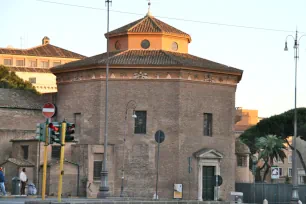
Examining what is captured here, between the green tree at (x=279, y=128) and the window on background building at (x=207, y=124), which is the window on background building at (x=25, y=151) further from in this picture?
the green tree at (x=279, y=128)

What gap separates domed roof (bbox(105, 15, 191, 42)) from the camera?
5941cm

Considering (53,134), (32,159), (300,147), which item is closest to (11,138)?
(32,159)

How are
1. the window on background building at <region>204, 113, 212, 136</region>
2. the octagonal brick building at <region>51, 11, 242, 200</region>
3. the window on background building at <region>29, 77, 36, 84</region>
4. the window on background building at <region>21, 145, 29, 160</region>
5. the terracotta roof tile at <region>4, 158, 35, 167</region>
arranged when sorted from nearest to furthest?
the terracotta roof tile at <region>4, 158, 35, 167</region>
the window on background building at <region>21, 145, 29, 160</region>
the octagonal brick building at <region>51, 11, 242, 200</region>
the window on background building at <region>204, 113, 212, 136</region>
the window on background building at <region>29, 77, 36, 84</region>

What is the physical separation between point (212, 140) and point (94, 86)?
910 centimetres

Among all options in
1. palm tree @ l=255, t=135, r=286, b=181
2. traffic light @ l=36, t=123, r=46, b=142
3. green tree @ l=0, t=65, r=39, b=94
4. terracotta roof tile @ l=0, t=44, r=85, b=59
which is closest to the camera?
traffic light @ l=36, t=123, r=46, b=142

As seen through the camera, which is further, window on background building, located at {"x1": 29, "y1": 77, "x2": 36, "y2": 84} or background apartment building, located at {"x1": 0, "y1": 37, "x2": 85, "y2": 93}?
background apartment building, located at {"x1": 0, "y1": 37, "x2": 85, "y2": 93}

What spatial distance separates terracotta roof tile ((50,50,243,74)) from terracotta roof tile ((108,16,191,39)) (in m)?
1.82

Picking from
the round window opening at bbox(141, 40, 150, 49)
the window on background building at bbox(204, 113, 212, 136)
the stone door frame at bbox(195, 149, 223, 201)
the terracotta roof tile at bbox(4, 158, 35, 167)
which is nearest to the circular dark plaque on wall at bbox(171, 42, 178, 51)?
the round window opening at bbox(141, 40, 150, 49)

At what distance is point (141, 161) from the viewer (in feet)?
178

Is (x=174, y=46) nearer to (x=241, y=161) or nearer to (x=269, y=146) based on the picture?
(x=241, y=161)

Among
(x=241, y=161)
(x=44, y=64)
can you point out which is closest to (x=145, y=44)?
(x=241, y=161)

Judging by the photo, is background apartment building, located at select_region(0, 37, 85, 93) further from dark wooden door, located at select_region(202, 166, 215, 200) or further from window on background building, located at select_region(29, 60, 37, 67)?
dark wooden door, located at select_region(202, 166, 215, 200)

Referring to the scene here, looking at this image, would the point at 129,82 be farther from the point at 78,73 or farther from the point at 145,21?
the point at 145,21

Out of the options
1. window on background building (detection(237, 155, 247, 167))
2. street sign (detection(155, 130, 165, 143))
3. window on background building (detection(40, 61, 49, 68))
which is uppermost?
window on background building (detection(40, 61, 49, 68))
